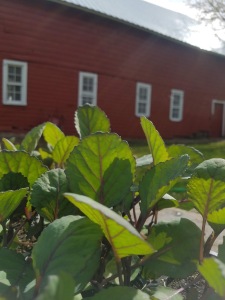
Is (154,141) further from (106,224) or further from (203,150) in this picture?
(203,150)

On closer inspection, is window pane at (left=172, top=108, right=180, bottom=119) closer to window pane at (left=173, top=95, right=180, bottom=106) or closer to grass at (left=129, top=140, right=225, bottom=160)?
window pane at (left=173, top=95, right=180, bottom=106)

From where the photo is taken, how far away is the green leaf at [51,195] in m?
0.71

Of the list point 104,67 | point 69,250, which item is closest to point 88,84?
point 104,67

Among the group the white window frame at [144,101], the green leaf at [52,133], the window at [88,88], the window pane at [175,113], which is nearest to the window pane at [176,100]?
the window pane at [175,113]

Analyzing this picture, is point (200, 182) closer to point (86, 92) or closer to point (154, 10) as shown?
point (86, 92)

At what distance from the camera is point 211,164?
2.19ft

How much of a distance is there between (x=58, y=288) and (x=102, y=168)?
289 mm

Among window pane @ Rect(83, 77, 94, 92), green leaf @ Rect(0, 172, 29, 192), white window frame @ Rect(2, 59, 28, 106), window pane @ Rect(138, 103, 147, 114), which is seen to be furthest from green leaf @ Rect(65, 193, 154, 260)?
window pane @ Rect(138, 103, 147, 114)

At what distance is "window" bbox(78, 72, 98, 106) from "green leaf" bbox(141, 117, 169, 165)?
14.9m

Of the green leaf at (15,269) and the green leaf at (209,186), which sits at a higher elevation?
the green leaf at (209,186)

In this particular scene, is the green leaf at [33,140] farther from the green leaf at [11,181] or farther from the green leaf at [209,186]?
the green leaf at [209,186]

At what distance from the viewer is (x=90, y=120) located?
0.95 meters

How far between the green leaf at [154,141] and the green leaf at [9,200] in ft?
0.83

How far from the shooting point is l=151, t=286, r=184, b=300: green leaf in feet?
2.12
